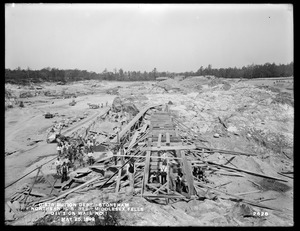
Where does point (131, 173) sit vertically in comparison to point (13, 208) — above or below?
above

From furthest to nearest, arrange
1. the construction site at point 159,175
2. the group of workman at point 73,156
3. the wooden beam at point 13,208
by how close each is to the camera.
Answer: the group of workman at point 73,156 → the wooden beam at point 13,208 → the construction site at point 159,175

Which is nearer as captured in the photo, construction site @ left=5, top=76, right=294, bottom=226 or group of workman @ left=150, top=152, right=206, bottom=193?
construction site @ left=5, top=76, right=294, bottom=226

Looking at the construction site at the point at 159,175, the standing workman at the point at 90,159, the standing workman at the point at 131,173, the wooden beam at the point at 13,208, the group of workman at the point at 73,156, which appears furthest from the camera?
the standing workman at the point at 90,159

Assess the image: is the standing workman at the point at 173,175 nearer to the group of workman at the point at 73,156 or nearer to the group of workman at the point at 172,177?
the group of workman at the point at 172,177

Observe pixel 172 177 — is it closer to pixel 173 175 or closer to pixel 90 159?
pixel 173 175

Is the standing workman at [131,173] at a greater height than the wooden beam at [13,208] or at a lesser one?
greater

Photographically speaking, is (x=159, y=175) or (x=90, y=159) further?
(x=90, y=159)

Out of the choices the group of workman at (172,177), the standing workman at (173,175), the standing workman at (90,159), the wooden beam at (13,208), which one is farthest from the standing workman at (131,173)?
the wooden beam at (13,208)

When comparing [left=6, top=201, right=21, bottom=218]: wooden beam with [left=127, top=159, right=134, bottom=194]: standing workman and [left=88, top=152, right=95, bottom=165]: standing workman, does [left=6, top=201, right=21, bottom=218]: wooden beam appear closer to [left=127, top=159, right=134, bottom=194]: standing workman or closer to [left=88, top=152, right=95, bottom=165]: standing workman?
[left=88, top=152, right=95, bottom=165]: standing workman

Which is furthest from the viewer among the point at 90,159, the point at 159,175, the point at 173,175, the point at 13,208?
the point at 90,159

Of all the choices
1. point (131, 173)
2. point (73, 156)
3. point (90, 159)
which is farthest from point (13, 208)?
point (131, 173)

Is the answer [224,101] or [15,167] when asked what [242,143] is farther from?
[15,167]

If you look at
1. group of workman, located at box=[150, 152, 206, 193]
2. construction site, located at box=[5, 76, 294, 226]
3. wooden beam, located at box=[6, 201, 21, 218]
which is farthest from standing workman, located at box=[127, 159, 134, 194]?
Result: wooden beam, located at box=[6, 201, 21, 218]
